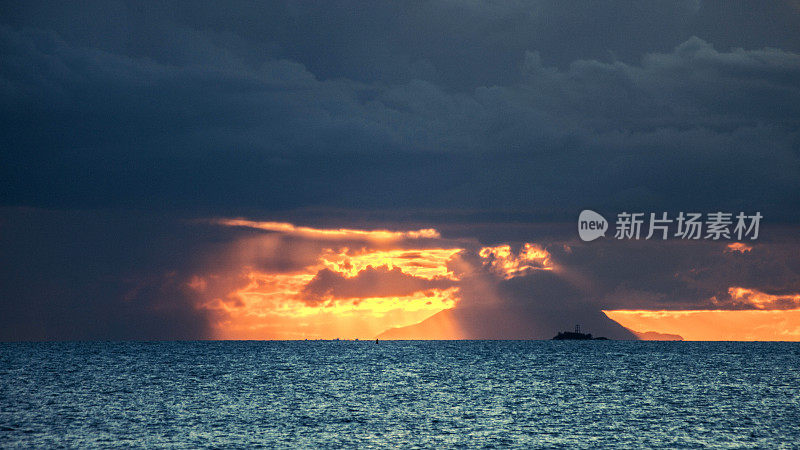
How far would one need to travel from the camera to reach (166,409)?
8588cm

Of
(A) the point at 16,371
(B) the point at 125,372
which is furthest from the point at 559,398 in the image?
(A) the point at 16,371

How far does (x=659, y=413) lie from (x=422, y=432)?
3040cm

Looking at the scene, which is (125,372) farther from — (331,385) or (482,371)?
(482,371)

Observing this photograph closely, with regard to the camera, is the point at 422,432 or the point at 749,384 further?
the point at 749,384

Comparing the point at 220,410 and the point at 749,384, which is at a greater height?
the point at 749,384

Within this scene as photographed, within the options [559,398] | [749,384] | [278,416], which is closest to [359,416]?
[278,416]

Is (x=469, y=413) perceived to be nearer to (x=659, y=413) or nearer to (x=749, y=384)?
(x=659, y=413)

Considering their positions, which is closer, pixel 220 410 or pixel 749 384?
pixel 220 410

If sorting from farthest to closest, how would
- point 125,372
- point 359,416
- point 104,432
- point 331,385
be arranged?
point 125,372
point 331,385
point 359,416
point 104,432

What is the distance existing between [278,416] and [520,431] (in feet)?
85.1

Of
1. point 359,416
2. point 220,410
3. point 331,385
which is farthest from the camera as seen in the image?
point 331,385

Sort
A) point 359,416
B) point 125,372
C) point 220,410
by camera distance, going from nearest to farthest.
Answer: point 359,416
point 220,410
point 125,372

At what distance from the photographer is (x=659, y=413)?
84.0 m

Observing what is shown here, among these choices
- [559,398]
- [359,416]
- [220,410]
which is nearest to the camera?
[359,416]
